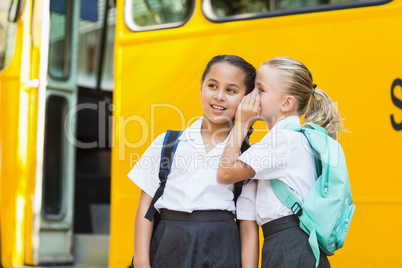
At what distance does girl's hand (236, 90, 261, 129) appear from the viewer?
6.10ft

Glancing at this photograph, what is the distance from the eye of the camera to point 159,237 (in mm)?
1939

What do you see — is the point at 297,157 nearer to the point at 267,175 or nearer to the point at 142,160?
the point at 267,175

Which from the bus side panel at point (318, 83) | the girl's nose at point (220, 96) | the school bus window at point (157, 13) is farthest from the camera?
the school bus window at point (157, 13)

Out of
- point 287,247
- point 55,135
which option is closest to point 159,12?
point 55,135

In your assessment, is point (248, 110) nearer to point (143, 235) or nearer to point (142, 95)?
point (143, 235)

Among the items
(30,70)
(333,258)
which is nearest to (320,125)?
(333,258)

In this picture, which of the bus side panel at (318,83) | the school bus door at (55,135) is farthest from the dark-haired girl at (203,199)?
the school bus door at (55,135)

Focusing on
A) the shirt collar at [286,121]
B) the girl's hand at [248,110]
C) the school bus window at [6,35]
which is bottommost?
the shirt collar at [286,121]

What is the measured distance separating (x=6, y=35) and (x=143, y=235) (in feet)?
7.98

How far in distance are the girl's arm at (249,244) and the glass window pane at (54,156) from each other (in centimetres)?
246

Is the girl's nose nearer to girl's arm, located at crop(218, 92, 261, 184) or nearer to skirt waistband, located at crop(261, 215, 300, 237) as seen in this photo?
girl's arm, located at crop(218, 92, 261, 184)

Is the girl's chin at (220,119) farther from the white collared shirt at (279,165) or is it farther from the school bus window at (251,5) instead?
the school bus window at (251,5)

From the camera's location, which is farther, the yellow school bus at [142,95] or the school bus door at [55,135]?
the school bus door at [55,135]

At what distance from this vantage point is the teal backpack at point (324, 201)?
174 cm
